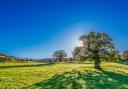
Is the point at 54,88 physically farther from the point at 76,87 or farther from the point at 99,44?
the point at 99,44

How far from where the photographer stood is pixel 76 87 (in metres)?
24.2

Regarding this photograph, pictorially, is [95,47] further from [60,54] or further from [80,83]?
[60,54]

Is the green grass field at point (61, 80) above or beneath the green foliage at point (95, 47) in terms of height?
beneath

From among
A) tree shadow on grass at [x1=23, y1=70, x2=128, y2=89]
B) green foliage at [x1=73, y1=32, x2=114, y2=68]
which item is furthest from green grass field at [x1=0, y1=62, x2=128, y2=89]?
green foliage at [x1=73, y1=32, x2=114, y2=68]

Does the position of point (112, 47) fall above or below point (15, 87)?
above

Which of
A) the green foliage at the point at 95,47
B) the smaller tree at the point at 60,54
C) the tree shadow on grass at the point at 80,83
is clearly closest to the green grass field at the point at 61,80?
the tree shadow on grass at the point at 80,83

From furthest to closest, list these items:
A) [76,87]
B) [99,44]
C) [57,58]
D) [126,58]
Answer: [57,58] < [126,58] < [99,44] < [76,87]

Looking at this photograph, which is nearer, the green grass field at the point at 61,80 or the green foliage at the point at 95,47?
the green grass field at the point at 61,80

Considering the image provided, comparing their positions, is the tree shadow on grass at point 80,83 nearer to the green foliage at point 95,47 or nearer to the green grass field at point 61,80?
the green grass field at point 61,80

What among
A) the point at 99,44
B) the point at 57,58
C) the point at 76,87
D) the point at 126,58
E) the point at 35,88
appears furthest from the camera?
the point at 57,58

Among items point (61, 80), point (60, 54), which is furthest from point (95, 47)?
point (60, 54)

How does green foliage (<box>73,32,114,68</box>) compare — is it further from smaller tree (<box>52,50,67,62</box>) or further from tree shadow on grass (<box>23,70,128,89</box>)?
smaller tree (<box>52,50,67,62</box>)

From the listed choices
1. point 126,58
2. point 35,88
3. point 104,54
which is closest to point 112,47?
point 104,54

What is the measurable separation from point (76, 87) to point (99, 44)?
39.2m
